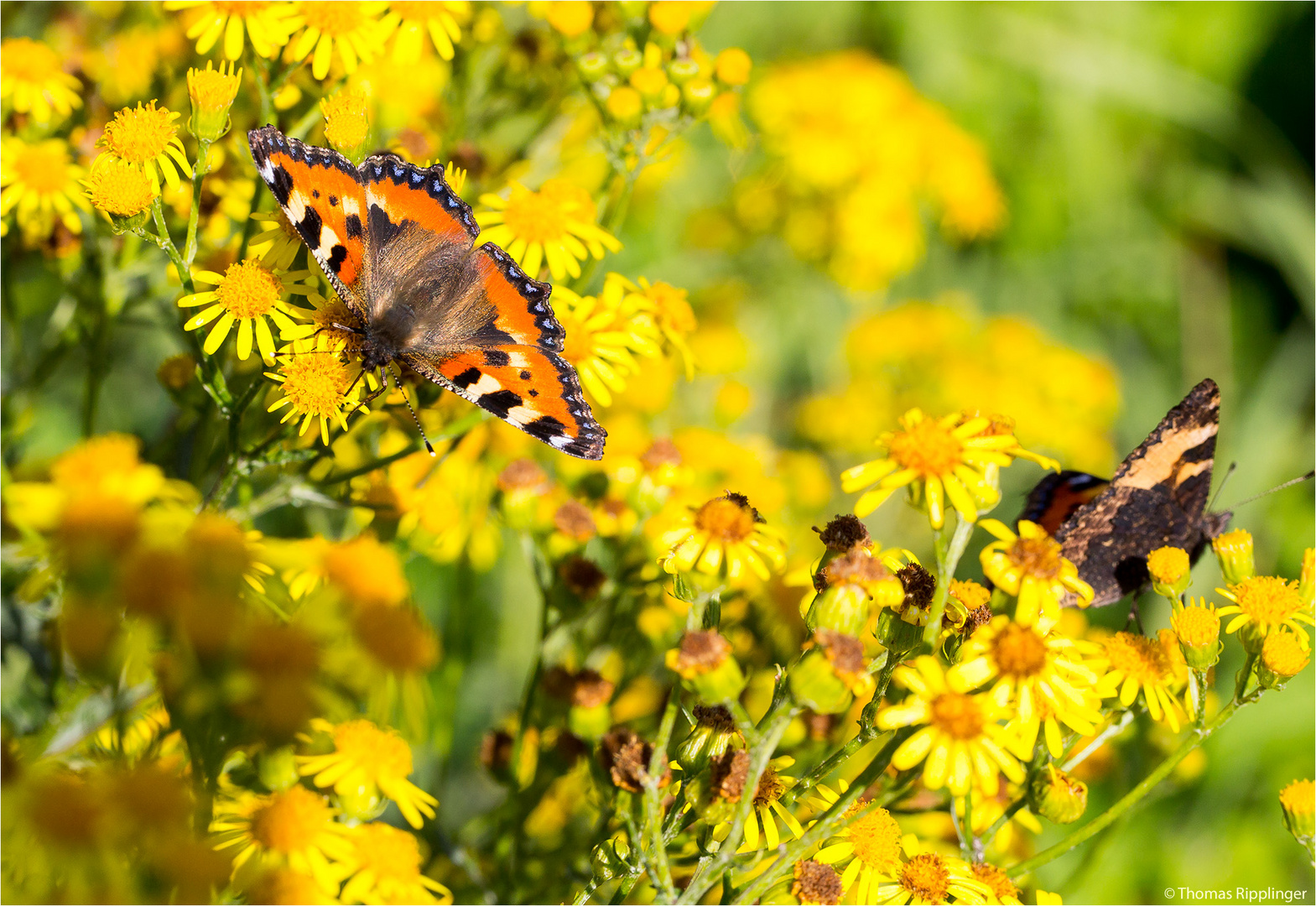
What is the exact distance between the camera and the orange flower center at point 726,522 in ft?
6.43

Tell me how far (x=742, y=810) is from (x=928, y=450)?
31.7 inches

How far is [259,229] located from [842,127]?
10.3 ft

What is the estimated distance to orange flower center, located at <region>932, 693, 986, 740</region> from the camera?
1759 millimetres

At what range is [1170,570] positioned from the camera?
222 cm

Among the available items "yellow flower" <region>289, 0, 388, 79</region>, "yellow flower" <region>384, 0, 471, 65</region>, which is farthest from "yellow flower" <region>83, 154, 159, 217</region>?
"yellow flower" <region>384, 0, 471, 65</region>

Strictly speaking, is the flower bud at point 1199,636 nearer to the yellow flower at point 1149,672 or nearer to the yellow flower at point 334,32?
the yellow flower at point 1149,672

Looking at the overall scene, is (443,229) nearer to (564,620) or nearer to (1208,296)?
(564,620)

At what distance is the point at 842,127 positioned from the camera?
4691 mm

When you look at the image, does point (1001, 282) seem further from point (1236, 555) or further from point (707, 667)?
point (707, 667)

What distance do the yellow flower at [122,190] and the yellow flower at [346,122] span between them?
413 millimetres

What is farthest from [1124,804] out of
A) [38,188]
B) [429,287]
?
[38,188]

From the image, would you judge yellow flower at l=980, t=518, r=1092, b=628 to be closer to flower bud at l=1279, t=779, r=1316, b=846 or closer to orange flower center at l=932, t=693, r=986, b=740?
orange flower center at l=932, t=693, r=986, b=740

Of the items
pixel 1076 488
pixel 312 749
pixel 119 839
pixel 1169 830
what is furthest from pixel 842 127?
pixel 119 839

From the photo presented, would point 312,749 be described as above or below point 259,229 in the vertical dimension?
below
